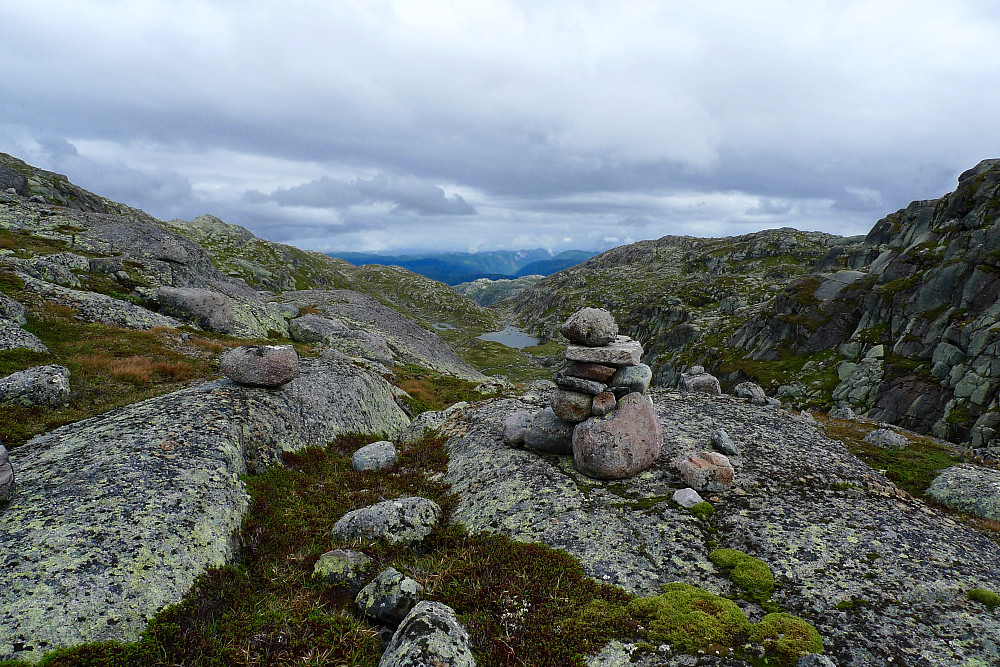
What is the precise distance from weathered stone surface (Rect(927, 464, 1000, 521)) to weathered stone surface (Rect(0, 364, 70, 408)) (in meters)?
42.0

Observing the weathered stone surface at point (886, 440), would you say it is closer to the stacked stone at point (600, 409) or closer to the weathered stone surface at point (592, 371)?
the stacked stone at point (600, 409)

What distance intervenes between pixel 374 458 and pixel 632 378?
532 inches

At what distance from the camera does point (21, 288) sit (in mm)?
33125

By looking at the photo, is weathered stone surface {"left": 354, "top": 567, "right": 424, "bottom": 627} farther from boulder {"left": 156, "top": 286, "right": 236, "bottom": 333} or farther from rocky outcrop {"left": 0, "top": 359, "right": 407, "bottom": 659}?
boulder {"left": 156, "top": 286, "right": 236, "bottom": 333}

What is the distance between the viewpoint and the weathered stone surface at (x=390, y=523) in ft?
46.0

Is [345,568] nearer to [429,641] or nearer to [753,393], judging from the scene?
[429,641]

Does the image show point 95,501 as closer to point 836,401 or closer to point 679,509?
point 679,509

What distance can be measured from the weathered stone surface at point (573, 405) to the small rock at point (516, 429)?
2371 mm

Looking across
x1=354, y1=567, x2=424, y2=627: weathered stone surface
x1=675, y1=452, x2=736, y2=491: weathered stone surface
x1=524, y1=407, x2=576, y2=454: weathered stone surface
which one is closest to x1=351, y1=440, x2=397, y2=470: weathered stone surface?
x1=524, y1=407, x2=576, y2=454: weathered stone surface

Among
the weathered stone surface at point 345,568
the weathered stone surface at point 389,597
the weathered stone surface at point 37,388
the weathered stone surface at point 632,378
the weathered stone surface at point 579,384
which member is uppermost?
the weathered stone surface at point 632,378

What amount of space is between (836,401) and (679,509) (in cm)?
7171

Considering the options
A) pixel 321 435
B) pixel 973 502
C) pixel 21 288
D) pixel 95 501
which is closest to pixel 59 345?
pixel 21 288

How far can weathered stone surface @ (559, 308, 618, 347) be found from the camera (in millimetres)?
19328

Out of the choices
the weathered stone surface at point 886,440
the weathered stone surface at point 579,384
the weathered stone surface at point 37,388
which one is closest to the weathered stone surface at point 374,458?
the weathered stone surface at point 579,384
